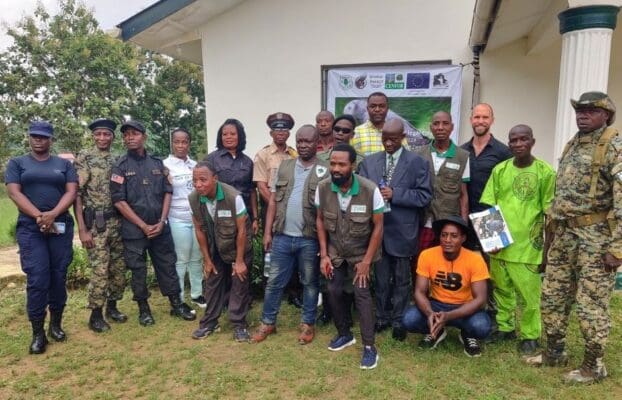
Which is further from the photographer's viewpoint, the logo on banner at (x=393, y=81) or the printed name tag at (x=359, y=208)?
the logo on banner at (x=393, y=81)

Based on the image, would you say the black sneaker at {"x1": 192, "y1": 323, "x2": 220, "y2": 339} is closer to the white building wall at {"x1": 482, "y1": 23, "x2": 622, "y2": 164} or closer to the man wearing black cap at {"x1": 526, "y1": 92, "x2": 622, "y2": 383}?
the man wearing black cap at {"x1": 526, "y1": 92, "x2": 622, "y2": 383}

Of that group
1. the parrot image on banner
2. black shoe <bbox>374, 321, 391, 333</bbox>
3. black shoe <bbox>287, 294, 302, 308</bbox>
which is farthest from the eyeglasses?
the parrot image on banner

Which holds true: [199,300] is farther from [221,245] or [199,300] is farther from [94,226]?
[94,226]

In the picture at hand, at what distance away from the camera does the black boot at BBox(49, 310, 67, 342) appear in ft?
13.5

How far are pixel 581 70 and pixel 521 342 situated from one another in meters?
2.37

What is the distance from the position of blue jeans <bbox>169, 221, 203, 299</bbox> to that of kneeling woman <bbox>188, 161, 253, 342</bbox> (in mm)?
568

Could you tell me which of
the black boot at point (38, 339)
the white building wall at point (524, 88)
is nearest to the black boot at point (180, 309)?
the black boot at point (38, 339)

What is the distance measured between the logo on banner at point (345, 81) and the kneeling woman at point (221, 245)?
131 inches

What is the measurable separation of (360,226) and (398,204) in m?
0.42

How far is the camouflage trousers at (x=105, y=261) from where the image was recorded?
164 inches

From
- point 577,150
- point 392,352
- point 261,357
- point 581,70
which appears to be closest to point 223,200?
point 261,357

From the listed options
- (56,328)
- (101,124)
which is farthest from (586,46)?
(56,328)

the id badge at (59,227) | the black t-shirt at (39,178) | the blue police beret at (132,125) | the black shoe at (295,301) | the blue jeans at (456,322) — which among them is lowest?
the black shoe at (295,301)

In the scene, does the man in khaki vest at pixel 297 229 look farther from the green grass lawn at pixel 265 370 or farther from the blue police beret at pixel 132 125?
the blue police beret at pixel 132 125
